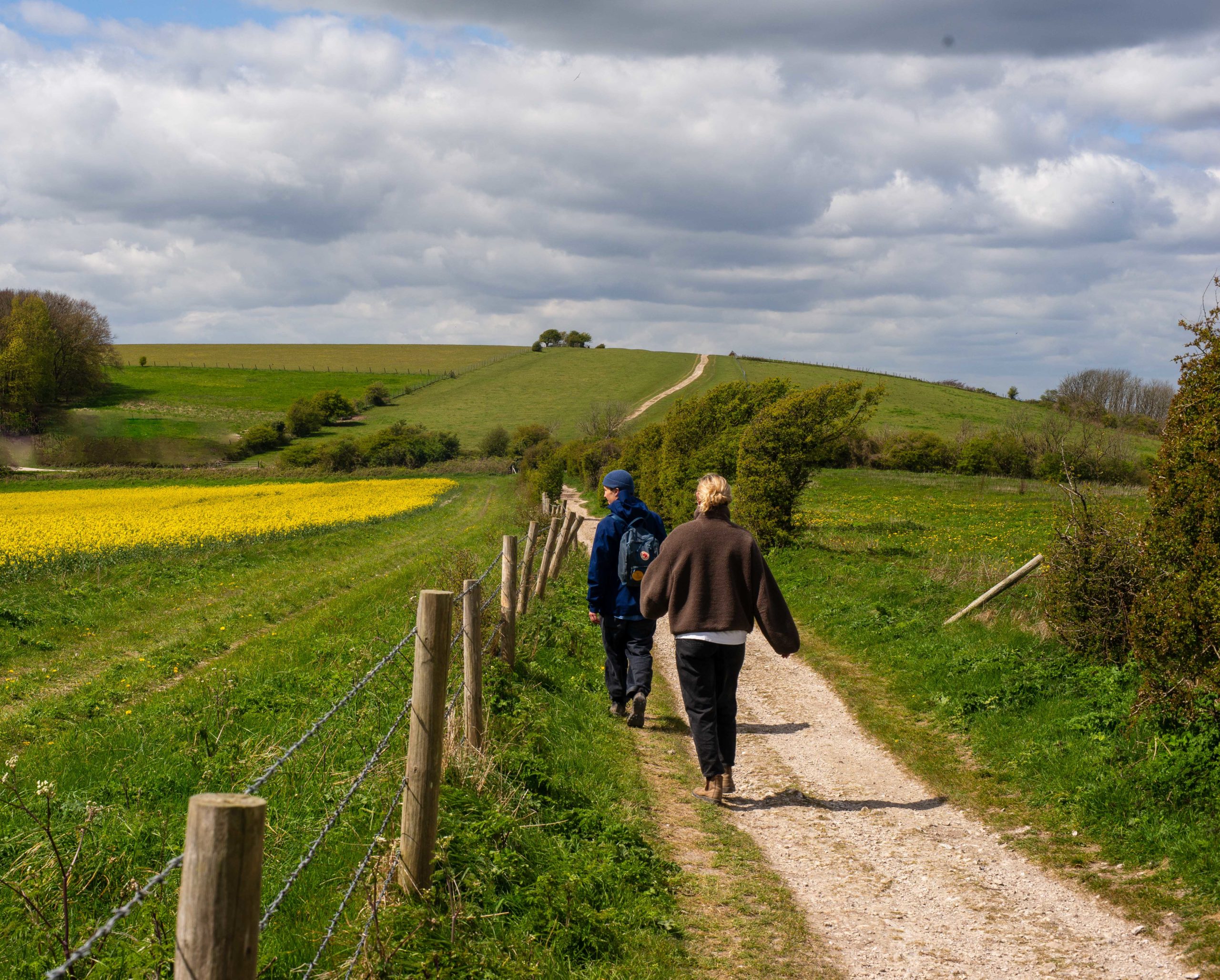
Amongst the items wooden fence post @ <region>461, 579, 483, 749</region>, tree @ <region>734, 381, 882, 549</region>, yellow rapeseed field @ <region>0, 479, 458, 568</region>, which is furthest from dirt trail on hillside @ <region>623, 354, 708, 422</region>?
wooden fence post @ <region>461, 579, 483, 749</region>

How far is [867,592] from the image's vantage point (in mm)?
14438

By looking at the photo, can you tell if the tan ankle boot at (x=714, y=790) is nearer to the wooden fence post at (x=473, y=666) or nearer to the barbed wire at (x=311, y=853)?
the wooden fence post at (x=473, y=666)

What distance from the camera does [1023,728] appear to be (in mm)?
7633

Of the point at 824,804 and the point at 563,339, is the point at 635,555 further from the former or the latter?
the point at 563,339

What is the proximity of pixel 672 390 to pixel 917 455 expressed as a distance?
40408 mm

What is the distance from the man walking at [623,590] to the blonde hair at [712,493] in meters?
1.45

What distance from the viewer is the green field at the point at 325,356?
11994 centimetres

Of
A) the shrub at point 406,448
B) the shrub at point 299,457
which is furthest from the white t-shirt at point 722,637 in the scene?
the shrub at point 299,457

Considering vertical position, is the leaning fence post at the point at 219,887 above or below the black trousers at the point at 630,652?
above

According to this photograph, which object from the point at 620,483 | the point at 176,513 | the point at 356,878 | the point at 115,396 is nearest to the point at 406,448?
the point at 115,396

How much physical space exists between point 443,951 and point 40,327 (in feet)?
302

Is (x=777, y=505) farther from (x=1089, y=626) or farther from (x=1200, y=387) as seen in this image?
(x=1200, y=387)

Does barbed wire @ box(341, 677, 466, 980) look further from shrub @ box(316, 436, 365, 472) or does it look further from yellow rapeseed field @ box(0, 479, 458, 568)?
shrub @ box(316, 436, 365, 472)

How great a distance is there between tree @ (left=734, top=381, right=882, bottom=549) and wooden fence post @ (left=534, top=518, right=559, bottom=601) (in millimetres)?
6926
